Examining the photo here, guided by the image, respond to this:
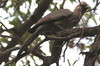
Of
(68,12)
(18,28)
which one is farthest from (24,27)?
(68,12)

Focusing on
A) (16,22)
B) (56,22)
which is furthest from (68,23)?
(16,22)

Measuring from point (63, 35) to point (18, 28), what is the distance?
48.2 inches

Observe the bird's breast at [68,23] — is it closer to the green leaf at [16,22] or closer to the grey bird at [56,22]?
the grey bird at [56,22]

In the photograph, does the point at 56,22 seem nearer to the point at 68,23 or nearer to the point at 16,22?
the point at 68,23

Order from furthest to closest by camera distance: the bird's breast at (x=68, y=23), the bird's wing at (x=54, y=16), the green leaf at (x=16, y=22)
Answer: the green leaf at (x=16, y=22), the bird's breast at (x=68, y=23), the bird's wing at (x=54, y=16)

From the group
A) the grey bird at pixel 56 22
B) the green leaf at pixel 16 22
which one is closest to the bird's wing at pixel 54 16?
the grey bird at pixel 56 22

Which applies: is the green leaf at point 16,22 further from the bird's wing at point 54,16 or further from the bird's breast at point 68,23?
the bird's breast at point 68,23

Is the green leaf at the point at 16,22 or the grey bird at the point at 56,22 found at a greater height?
the green leaf at the point at 16,22

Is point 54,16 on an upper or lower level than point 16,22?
lower

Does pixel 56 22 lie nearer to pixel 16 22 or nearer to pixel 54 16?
pixel 54 16

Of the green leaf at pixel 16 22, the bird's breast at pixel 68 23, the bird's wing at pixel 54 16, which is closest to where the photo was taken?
the bird's wing at pixel 54 16

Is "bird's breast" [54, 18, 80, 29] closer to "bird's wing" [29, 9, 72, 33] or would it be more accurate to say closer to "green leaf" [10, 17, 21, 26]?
"bird's wing" [29, 9, 72, 33]

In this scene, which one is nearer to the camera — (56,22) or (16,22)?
(56,22)

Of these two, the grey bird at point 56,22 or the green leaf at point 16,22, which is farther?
the green leaf at point 16,22
